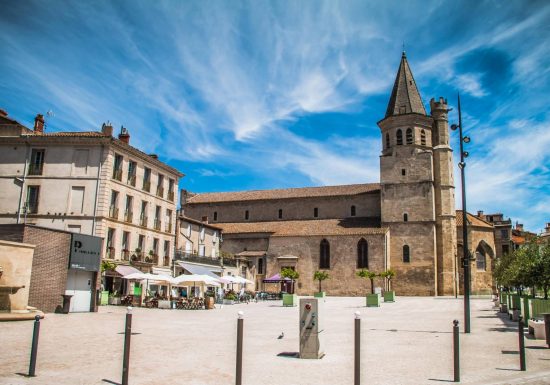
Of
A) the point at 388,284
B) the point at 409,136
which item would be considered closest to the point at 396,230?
the point at 388,284

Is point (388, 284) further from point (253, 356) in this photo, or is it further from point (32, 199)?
point (253, 356)

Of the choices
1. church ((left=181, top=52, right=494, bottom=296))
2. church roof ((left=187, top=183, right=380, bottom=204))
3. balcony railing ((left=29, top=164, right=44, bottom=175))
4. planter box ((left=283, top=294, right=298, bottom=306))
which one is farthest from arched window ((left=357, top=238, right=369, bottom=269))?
balcony railing ((left=29, top=164, right=44, bottom=175))

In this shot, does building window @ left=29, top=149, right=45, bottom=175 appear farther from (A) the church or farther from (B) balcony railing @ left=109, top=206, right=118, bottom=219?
(A) the church

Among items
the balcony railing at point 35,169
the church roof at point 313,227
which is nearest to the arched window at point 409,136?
the church roof at point 313,227

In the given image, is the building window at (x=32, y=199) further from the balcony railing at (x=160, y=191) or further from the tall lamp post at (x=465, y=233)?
the tall lamp post at (x=465, y=233)

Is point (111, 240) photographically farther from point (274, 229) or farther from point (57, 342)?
point (274, 229)

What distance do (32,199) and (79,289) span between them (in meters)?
12.5

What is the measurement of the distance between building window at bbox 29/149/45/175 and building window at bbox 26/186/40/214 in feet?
3.43

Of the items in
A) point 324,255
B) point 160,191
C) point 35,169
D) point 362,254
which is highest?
point 35,169

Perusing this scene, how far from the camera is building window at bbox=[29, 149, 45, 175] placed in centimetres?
3053

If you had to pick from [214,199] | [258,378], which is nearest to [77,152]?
[258,378]

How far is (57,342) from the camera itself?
37.8 feet

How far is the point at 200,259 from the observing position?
133 ft

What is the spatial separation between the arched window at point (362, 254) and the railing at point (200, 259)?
1280 cm
